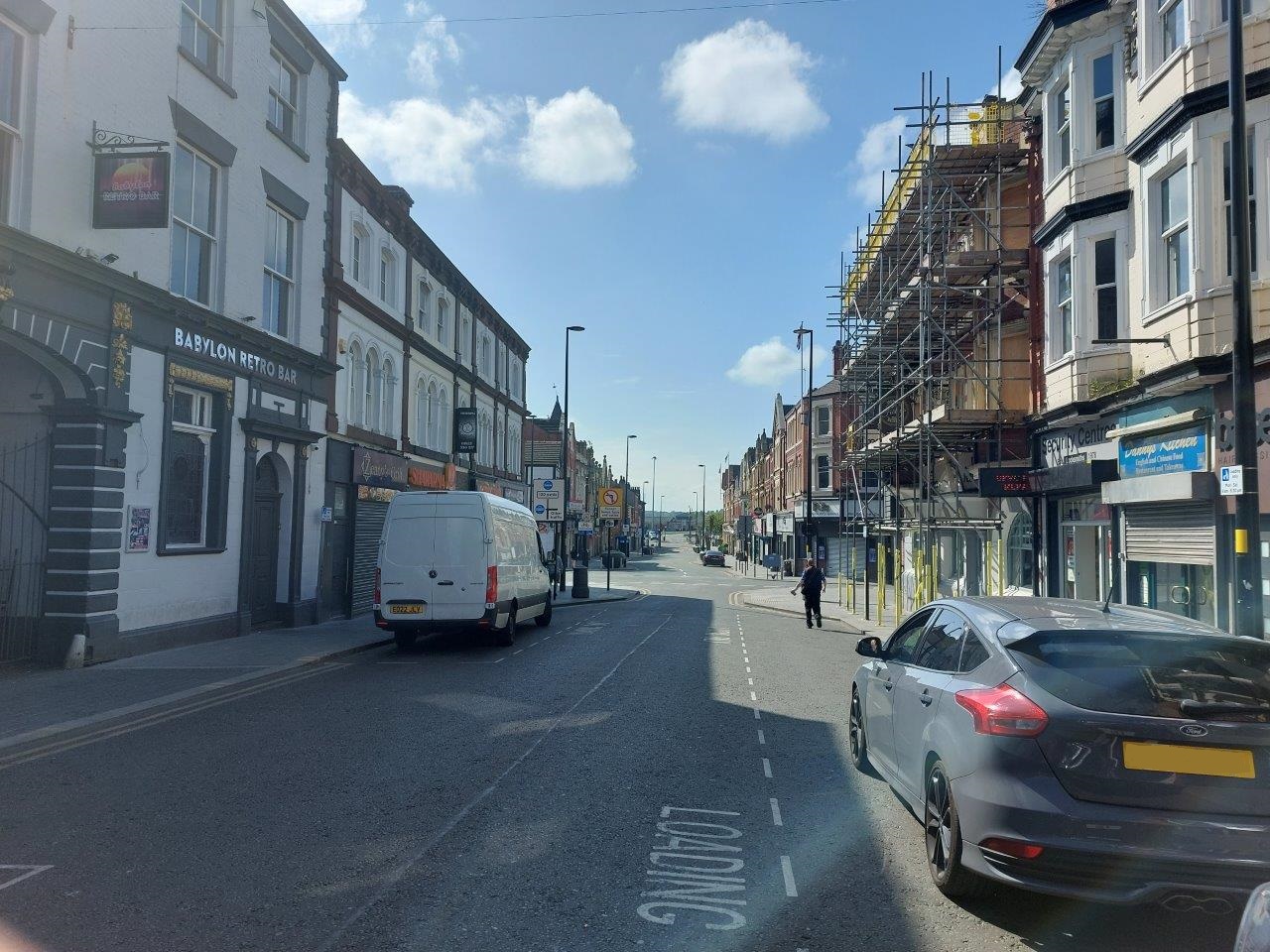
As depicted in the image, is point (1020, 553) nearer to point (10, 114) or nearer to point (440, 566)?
point (440, 566)

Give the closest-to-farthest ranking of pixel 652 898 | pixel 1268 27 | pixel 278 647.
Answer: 1. pixel 652 898
2. pixel 1268 27
3. pixel 278 647

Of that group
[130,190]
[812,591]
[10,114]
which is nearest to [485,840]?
[130,190]

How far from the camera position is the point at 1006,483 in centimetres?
1675

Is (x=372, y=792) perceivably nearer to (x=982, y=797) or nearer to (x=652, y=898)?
(x=652, y=898)

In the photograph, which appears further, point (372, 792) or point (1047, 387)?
point (1047, 387)

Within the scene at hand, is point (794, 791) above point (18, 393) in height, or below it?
below

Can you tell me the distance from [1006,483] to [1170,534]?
4.01 m

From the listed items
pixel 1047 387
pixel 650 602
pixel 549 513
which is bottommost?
pixel 650 602

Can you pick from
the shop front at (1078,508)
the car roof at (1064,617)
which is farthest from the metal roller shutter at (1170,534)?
the car roof at (1064,617)

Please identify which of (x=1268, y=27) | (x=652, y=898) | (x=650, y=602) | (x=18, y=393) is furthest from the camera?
(x=650, y=602)

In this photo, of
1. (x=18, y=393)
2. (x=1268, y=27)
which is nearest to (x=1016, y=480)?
(x=1268, y=27)

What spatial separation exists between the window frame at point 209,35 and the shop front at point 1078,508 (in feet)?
50.8

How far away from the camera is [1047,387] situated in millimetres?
16609

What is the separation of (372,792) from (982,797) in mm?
4145
